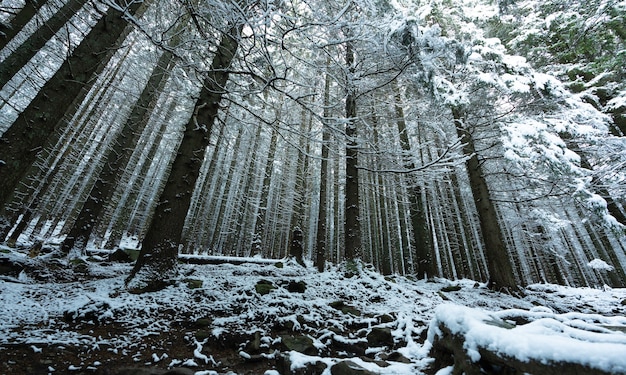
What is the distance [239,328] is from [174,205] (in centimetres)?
244

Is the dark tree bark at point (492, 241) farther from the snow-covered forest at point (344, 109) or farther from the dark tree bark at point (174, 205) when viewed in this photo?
the dark tree bark at point (174, 205)

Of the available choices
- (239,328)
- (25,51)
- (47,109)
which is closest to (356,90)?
(239,328)

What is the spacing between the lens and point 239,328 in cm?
359

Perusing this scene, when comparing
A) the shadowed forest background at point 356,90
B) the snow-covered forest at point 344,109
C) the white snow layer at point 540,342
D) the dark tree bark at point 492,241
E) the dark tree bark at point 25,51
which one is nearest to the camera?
the white snow layer at point 540,342

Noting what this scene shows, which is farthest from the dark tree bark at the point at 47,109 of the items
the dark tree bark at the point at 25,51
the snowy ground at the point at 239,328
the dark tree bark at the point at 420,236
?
the dark tree bark at the point at 420,236

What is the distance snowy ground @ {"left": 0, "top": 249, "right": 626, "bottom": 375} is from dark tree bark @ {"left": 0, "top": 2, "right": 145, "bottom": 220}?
1.75 m

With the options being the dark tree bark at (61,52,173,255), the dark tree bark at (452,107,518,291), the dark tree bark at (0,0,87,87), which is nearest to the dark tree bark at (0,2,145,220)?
the dark tree bark at (0,0,87,87)

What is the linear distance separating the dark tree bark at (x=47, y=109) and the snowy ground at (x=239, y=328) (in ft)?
5.74

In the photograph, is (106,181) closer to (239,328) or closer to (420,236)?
(239,328)

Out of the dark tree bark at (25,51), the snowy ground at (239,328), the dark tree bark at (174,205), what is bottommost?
the snowy ground at (239,328)

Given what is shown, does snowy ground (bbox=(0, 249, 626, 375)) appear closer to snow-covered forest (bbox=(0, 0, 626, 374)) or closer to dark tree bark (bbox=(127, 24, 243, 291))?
snow-covered forest (bbox=(0, 0, 626, 374))

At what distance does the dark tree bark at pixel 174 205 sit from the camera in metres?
4.40

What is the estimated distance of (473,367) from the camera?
5.95 ft

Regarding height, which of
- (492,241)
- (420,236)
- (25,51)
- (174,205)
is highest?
(25,51)
